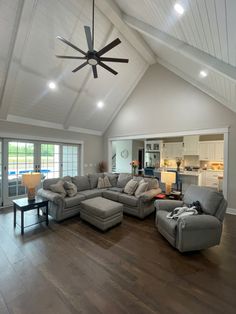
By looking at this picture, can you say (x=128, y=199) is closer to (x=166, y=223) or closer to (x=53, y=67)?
(x=166, y=223)

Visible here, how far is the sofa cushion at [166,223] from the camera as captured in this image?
2.52 meters

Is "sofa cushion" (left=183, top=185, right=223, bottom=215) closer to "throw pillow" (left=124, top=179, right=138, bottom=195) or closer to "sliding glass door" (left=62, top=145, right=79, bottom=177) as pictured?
"throw pillow" (left=124, top=179, right=138, bottom=195)

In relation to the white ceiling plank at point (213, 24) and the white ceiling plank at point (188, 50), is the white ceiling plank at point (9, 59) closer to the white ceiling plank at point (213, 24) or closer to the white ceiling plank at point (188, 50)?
the white ceiling plank at point (188, 50)

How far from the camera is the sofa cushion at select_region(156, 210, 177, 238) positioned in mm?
2521

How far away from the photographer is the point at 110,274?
2.02 meters

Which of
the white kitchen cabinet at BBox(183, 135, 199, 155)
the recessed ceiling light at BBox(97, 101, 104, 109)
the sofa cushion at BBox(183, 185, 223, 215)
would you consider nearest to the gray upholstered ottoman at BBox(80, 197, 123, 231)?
the sofa cushion at BBox(183, 185, 223, 215)

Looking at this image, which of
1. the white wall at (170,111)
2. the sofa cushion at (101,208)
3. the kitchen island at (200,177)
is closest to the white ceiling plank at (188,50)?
the white wall at (170,111)

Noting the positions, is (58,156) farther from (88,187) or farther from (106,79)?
(106,79)

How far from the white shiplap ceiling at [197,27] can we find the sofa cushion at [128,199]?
3065mm

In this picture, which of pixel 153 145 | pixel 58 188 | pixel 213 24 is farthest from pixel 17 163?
pixel 153 145

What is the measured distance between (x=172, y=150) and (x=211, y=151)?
170 centimetres

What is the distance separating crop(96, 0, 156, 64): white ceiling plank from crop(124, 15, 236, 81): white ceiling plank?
247 millimetres

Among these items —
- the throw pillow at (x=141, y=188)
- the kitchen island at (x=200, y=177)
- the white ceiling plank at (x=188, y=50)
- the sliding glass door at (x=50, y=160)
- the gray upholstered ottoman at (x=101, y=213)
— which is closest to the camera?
the white ceiling plank at (x=188, y=50)

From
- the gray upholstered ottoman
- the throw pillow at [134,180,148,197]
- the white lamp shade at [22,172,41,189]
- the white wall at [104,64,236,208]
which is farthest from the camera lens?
the white wall at [104,64,236,208]
